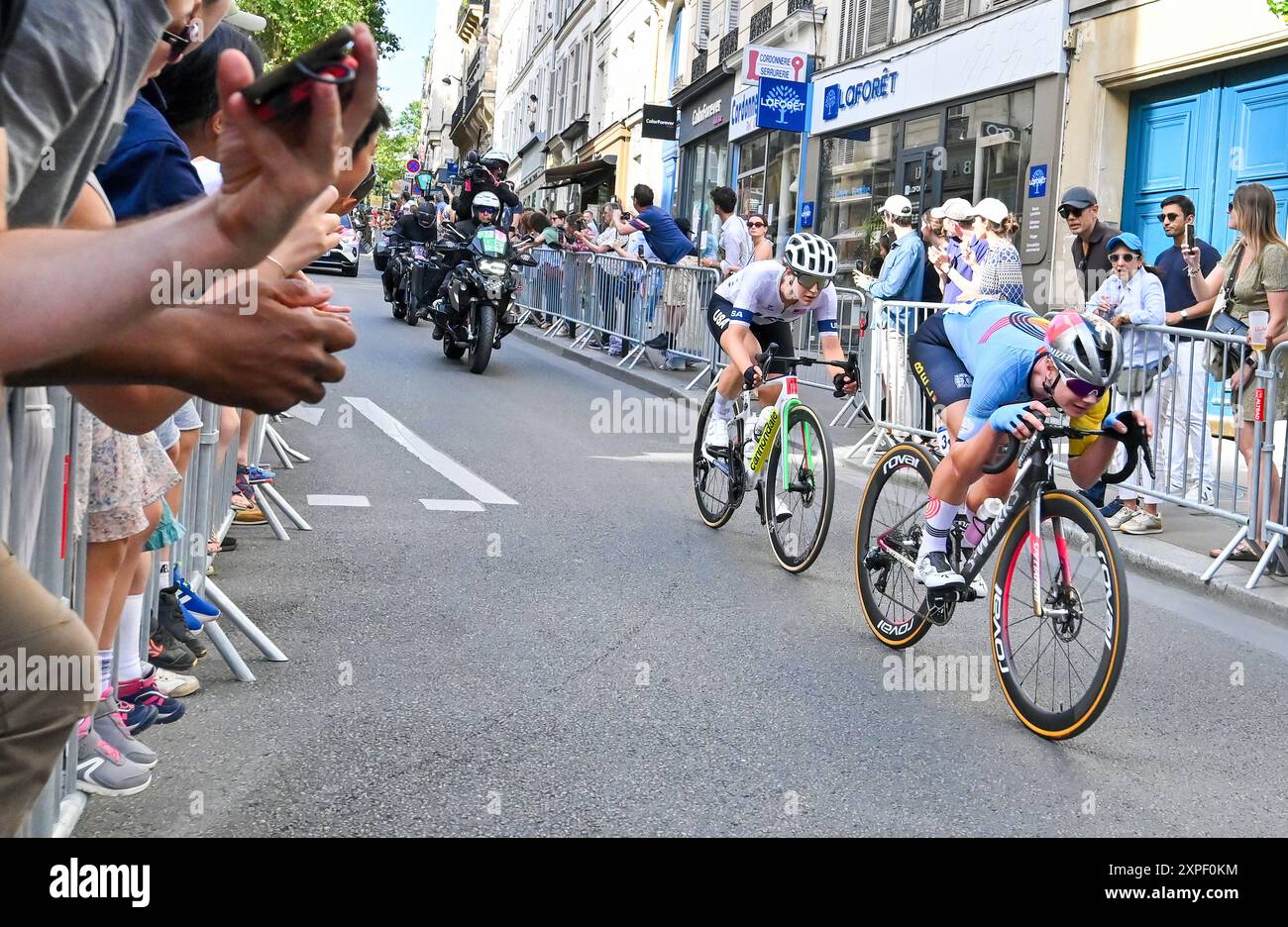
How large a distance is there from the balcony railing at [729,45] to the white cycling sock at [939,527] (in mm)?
23074

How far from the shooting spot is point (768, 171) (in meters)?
25.2

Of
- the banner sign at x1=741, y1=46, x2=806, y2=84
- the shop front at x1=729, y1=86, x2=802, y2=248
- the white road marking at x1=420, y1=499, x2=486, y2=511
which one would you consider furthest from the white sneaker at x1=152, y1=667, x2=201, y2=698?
the shop front at x1=729, y1=86, x2=802, y2=248

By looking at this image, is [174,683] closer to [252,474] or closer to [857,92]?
[252,474]

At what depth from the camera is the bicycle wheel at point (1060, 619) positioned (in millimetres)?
4352

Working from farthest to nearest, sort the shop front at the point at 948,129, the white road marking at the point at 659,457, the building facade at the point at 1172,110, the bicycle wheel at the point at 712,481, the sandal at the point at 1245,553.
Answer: the shop front at the point at 948,129 → the building facade at the point at 1172,110 → the white road marking at the point at 659,457 → the bicycle wheel at the point at 712,481 → the sandal at the point at 1245,553

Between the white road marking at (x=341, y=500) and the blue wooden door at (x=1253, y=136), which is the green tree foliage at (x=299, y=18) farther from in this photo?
the white road marking at (x=341, y=500)

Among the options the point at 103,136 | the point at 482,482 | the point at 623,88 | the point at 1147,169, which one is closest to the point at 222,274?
the point at 103,136

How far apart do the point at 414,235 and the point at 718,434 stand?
1344cm

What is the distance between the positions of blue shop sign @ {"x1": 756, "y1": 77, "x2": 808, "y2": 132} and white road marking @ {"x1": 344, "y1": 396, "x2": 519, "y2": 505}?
927cm

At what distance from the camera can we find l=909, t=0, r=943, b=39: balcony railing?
728 inches

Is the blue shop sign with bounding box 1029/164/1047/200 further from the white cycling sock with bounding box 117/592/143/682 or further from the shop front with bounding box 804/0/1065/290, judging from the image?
the white cycling sock with bounding box 117/592/143/682

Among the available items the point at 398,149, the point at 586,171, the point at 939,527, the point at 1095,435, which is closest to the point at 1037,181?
the point at 939,527

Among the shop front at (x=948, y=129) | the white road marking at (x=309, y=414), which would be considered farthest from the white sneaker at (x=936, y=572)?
the shop front at (x=948, y=129)
